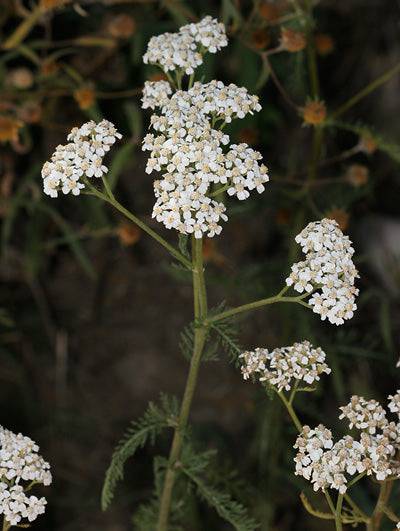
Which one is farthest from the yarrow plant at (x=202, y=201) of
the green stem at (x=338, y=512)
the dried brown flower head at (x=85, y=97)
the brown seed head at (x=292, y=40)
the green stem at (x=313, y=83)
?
the dried brown flower head at (x=85, y=97)

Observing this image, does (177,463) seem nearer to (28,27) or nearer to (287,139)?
(28,27)

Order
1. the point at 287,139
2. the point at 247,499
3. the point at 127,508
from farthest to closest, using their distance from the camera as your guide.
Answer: the point at 287,139 → the point at 127,508 → the point at 247,499

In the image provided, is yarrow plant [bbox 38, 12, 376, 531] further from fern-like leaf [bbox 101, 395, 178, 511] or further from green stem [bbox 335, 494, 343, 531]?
green stem [bbox 335, 494, 343, 531]

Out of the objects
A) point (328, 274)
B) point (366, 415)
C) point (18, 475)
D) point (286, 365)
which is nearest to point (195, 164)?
point (328, 274)

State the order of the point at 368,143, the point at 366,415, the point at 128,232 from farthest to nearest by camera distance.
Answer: the point at 128,232 < the point at 368,143 < the point at 366,415

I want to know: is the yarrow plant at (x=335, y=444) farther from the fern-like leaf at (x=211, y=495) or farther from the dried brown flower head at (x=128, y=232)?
the dried brown flower head at (x=128, y=232)

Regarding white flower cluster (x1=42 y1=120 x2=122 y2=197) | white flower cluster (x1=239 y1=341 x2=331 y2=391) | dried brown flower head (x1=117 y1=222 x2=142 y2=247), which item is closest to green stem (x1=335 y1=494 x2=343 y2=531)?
white flower cluster (x1=239 y1=341 x2=331 y2=391)

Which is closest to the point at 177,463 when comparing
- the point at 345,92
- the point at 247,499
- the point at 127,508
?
the point at 247,499

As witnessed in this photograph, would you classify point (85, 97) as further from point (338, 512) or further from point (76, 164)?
point (338, 512)
